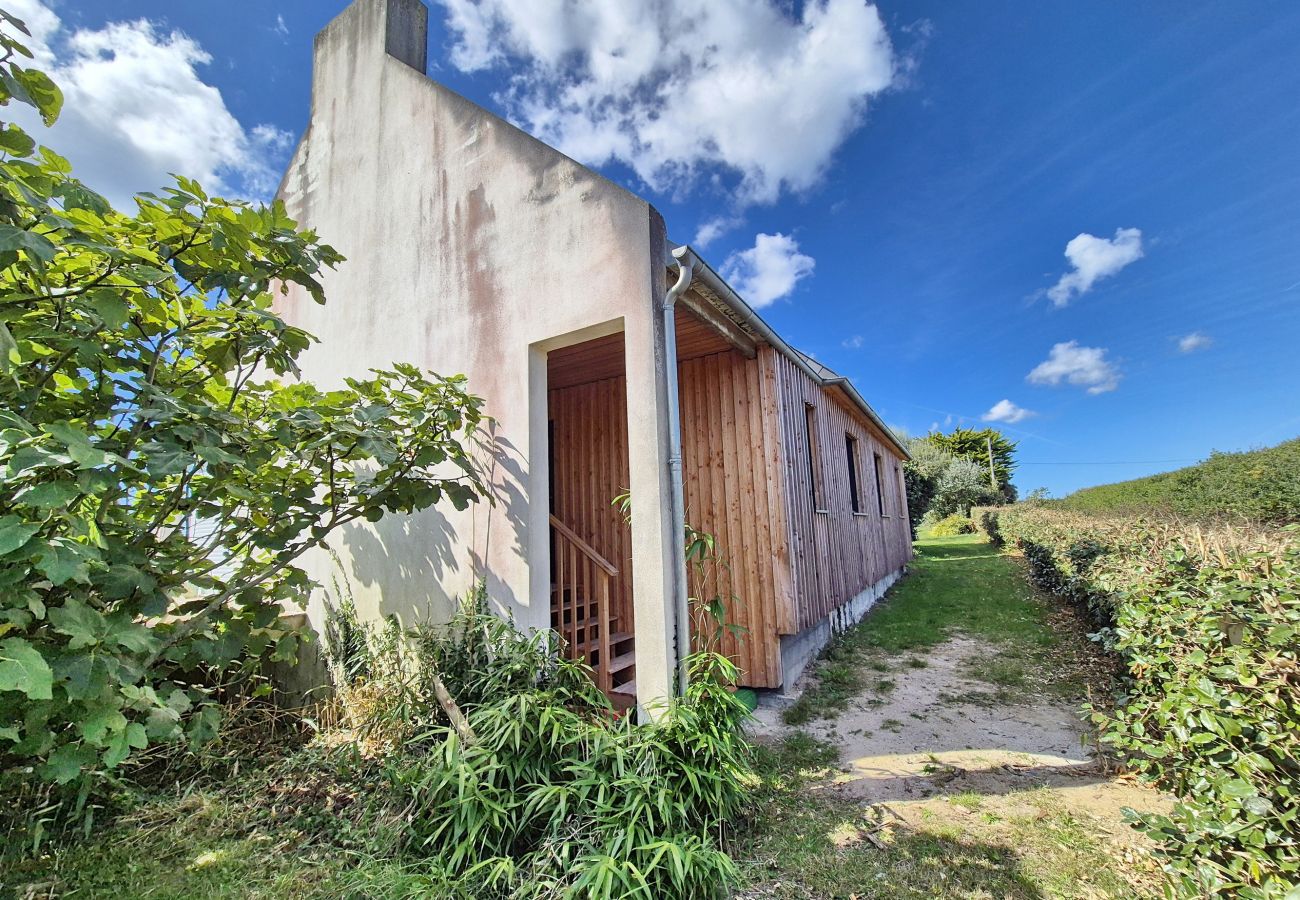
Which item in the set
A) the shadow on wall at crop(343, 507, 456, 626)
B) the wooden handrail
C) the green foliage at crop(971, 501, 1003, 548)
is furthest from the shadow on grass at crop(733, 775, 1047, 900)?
the green foliage at crop(971, 501, 1003, 548)

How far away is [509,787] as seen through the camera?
9.34ft

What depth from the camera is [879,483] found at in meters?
12.1

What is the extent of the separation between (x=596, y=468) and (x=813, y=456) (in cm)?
287

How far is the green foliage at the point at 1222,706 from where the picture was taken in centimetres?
177

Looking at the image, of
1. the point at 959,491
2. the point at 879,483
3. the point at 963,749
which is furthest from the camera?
the point at 959,491

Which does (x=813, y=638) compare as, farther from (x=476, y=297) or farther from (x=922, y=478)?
(x=922, y=478)

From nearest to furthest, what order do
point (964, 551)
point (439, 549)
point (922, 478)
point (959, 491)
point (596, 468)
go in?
point (439, 549) < point (596, 468) < point (964, 551) < point (922, 478) < point (959, 491)

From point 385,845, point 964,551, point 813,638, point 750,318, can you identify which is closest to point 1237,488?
point 964,551

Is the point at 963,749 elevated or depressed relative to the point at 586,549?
depressed

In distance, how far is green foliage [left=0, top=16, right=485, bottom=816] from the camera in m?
1.97

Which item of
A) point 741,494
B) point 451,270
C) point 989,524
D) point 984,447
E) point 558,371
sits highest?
point 984,447

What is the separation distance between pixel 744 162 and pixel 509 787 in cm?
897

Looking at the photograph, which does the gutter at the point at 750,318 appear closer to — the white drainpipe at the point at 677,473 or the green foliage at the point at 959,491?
the white drainpipe at the point at 677,473

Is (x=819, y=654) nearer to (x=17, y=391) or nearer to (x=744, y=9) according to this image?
(x=17, y=391)
